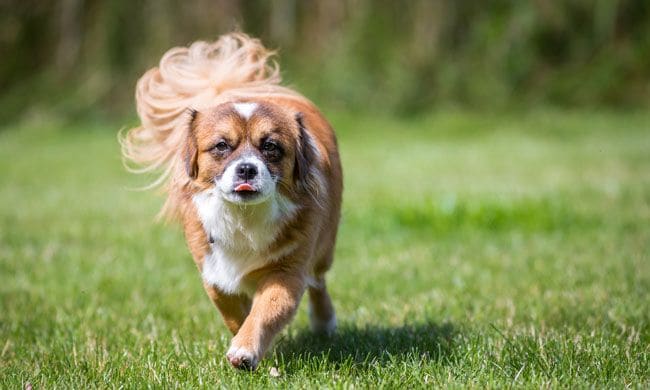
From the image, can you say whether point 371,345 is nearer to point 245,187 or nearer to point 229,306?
point 229,306

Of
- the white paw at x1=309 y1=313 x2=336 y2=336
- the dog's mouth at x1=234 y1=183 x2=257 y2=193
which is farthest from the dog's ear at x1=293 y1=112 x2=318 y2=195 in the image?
the white paw at x1=309 y1=313 x2=336 y2=336

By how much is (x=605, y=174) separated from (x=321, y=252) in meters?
6.45

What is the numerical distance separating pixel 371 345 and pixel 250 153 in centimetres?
109

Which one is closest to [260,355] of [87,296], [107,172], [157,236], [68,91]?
[87,296]

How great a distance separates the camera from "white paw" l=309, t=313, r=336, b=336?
4082mm

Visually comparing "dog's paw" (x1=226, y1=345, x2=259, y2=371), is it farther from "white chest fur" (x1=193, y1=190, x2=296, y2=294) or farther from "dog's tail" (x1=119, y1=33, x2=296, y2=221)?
"dog's tail" (x1=119, y1=33, x2=296, y2=221)

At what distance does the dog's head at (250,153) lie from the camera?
3094 mm

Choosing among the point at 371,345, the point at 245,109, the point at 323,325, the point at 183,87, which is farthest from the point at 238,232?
the point at 183,87

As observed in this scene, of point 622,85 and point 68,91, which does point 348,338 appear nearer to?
point 622,85

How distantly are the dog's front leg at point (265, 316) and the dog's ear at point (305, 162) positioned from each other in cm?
38

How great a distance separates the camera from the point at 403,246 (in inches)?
245

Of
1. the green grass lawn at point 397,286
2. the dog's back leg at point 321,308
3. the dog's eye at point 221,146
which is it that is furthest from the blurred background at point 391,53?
the dog's eye at point 221,146

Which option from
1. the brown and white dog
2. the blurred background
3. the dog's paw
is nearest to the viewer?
the dog's paw

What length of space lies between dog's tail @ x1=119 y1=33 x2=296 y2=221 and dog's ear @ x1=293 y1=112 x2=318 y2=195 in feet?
2.11
